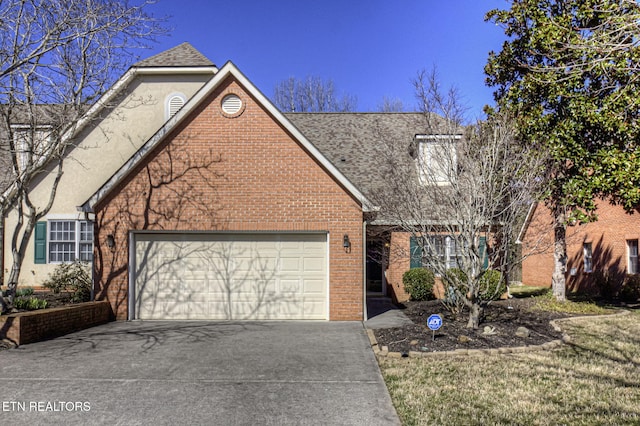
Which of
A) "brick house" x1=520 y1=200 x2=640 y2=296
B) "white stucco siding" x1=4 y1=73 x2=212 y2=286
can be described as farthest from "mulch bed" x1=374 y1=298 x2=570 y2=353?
"white stucco siding" x1=4 y1=73 x2=212 y2=286

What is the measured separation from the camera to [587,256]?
2067 cm

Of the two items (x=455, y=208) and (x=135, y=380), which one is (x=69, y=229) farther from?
(x=455, y=208)

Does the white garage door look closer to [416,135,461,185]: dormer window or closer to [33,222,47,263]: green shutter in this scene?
[416,135,461,185]: dormer window

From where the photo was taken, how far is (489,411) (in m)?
5.77

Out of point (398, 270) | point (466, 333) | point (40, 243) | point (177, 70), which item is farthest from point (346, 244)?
point (40, 243)

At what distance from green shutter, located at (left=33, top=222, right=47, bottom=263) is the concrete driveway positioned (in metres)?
7.89

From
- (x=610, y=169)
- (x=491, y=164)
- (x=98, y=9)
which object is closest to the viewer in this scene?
(x=491, y=164)

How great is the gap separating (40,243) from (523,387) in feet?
53.3

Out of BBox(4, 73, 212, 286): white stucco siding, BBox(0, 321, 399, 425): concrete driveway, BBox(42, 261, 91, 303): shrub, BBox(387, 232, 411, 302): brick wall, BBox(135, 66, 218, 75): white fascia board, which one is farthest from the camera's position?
BBox(135, 66, 218, 75): white fascia board

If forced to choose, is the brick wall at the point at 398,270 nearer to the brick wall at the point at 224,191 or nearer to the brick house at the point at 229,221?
the brick house at the point at 229,221

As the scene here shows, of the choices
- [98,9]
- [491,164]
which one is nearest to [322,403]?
[491,164]

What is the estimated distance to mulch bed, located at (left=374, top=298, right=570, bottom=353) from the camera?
8.91 metres

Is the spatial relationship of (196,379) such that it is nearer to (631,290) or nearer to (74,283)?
(74,283)

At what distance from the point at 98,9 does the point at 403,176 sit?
7.85 m
